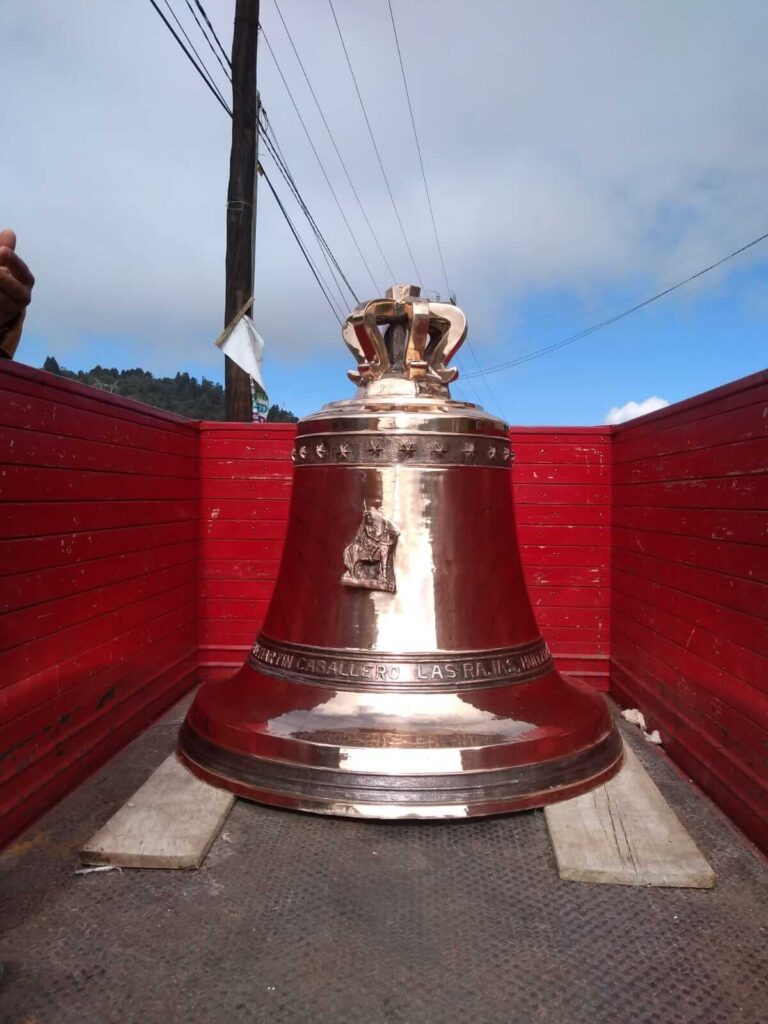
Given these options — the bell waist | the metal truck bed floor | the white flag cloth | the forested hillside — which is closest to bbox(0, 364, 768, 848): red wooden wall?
the metal truck bed floor

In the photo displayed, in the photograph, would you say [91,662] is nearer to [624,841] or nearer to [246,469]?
[246,469]

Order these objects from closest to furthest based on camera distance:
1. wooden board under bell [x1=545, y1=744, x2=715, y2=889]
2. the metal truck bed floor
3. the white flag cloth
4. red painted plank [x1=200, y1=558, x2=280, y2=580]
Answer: the metal truck bed floor, wooden board under bell [x1=545, y1=744, x2=715, y2=889], red painted plank [x1=200, y1=558, x2=280, y2=580], the white flag cloth

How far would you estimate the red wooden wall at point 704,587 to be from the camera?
2.81 m

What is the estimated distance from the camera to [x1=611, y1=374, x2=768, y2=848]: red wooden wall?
9.21 feet

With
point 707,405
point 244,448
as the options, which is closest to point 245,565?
point 244,448

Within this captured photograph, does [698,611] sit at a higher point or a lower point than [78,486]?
lower

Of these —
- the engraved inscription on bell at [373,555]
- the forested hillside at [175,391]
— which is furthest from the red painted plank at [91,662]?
the forested hillside at [175,391]

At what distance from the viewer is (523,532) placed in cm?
484

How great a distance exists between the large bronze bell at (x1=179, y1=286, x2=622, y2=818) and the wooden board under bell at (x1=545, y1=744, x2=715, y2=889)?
0.31 feet

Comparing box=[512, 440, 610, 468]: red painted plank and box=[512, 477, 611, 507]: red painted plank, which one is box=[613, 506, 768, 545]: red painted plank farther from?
box=[512, 440, 610, 468]: red painted plank

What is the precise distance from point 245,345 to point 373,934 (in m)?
5.31

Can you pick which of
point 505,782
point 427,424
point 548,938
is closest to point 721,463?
point 427,424

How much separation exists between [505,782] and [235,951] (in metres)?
1.01

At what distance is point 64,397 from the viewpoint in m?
3.17
